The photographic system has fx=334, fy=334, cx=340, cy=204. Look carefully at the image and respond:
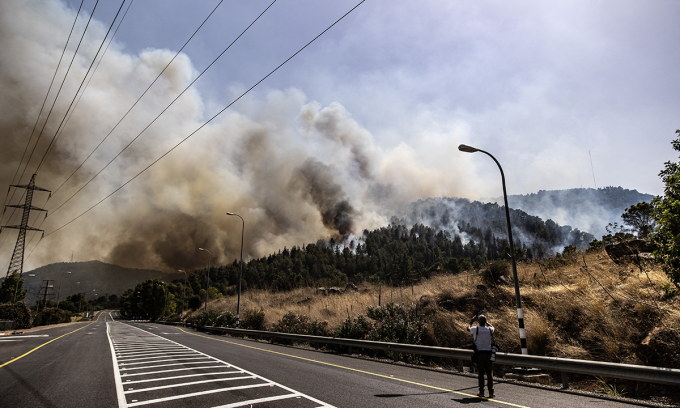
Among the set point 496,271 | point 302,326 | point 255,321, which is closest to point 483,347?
point 496,271

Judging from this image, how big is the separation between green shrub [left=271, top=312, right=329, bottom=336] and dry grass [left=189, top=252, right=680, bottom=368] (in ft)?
22.3

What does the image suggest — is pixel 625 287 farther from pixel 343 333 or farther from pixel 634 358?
pixel 343 333

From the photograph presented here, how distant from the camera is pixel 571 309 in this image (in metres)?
12.4

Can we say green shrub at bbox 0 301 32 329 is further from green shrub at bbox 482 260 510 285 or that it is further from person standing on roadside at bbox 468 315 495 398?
person standing on roadside at bbox 468 315 495 398

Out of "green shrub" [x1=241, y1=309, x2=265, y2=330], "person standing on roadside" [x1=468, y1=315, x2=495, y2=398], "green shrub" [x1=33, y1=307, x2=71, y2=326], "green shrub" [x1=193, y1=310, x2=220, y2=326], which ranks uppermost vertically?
"person standing on roadside" [x1=468, y1=315, x2=495, y2=398]

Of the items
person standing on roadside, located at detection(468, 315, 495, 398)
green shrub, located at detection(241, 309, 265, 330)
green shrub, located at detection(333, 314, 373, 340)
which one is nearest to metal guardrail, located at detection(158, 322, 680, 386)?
person standing on roadside, located at detection(468, 315, 495, 398)

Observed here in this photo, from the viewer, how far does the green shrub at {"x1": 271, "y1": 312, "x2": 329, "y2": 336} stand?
21.6m

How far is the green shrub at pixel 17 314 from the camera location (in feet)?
123

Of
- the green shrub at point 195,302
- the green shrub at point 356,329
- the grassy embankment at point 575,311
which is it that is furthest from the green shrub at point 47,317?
the grassy embankment at point 575,311

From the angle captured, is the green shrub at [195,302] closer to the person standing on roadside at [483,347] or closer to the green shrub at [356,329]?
the green shrub at [356,329]

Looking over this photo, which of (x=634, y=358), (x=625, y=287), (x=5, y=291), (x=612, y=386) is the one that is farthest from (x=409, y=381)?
(x=5, y=291)

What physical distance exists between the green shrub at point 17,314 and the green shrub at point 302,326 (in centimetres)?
3451

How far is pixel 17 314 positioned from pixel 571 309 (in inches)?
2095

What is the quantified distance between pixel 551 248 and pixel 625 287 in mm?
6844
